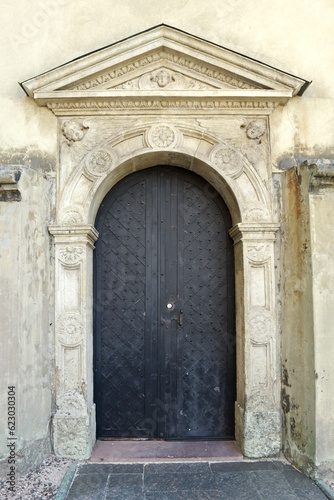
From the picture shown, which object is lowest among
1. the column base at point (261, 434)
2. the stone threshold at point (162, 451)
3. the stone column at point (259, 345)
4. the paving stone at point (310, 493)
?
the paving stone at point (310, 493)

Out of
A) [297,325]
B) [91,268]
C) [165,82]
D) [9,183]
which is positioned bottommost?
[297,325]

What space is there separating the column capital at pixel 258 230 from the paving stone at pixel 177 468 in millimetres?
2158

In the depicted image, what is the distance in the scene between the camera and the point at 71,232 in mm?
4090

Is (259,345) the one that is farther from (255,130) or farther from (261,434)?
(255,130)

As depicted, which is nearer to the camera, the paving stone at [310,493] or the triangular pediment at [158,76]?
the paving stone at [310,493]

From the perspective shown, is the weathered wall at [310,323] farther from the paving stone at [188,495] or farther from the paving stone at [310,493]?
the paving stone at [188,495]

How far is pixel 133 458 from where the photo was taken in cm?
399

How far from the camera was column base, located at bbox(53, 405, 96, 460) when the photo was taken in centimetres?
393

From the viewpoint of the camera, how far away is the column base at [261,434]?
3971 mm

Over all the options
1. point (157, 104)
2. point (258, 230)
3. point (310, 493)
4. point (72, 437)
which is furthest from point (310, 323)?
point (157, 104)

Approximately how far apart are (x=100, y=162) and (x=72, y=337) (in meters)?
1.76

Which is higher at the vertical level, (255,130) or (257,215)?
(255,130)

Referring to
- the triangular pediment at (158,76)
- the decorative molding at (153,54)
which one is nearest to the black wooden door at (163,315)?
the triangular pediment at (158,76)

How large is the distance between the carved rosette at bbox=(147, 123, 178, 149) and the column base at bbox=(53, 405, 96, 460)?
2.75 m
